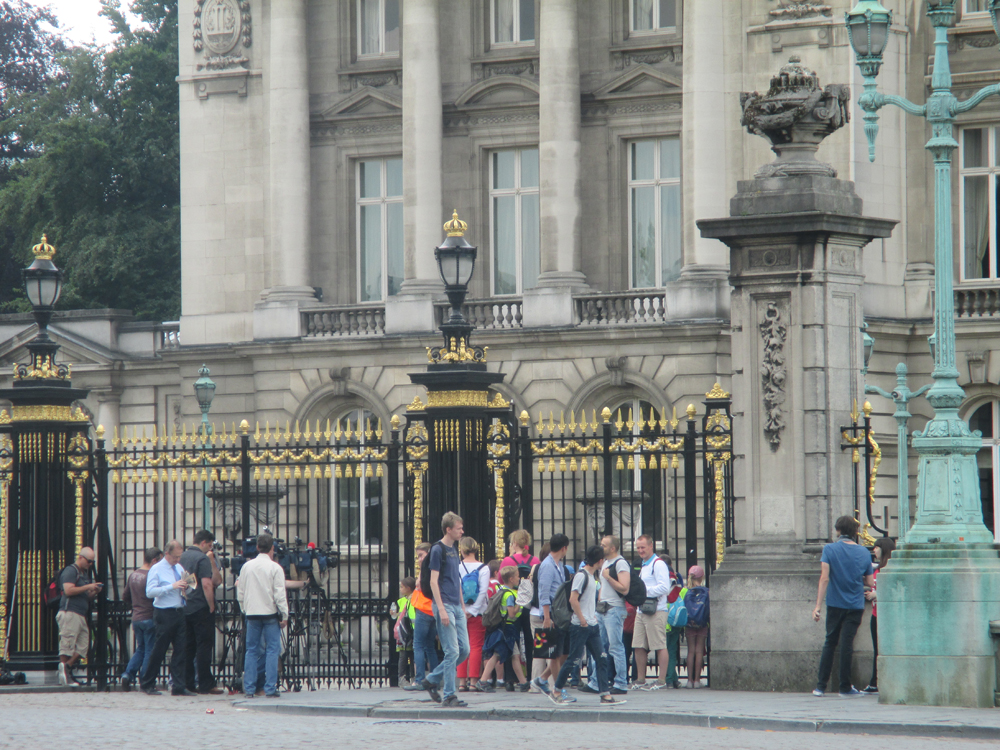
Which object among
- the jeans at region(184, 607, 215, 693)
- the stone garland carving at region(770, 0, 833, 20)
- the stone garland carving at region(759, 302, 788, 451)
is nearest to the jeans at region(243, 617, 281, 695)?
the jeans at region(184, 607, 215, 693)

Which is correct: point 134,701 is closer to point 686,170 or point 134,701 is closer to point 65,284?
point 686,170

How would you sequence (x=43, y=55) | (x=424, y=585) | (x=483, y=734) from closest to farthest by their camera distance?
(x=483, y=734) < (x=424, y=585) < (x=43, y=55)

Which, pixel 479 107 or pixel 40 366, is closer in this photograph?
pixel 40 366

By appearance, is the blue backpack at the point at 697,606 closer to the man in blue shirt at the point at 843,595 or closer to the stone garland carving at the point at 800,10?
the man in blue shirt at the point at 843,595

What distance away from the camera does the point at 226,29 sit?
148ft

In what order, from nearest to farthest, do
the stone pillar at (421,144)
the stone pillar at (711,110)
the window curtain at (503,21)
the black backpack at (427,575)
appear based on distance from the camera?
the black backpack at (427,575) → the stone pillar at (711,110) → the stone pillar at (421,144) → the window curtain at (503,21)

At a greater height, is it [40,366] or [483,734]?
[40,366]

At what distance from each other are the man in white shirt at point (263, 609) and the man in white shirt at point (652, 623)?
11.8 feet

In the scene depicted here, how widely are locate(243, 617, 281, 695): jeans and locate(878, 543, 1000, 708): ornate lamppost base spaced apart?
6208mm

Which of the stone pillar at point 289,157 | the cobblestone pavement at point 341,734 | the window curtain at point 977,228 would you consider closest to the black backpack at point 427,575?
the cobblestone pavement at point 341,734

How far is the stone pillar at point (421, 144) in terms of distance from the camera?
42.9 meters

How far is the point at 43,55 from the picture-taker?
63500mm

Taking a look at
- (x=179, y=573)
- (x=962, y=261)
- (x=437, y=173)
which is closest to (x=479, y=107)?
(x=437, y=173)

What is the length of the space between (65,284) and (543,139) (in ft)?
70.8
